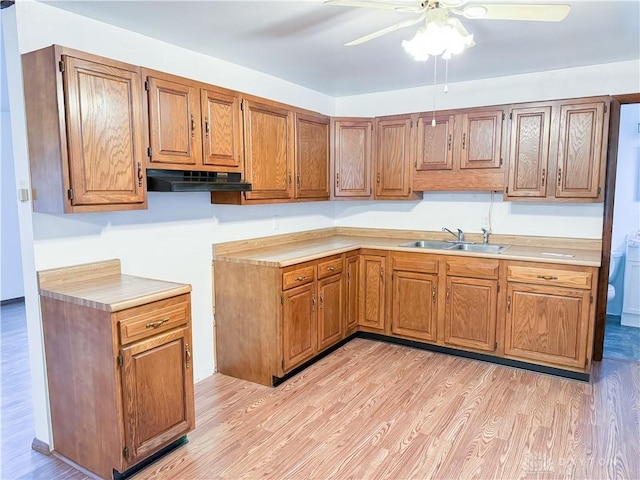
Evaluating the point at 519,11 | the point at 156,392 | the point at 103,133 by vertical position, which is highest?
the point at 519,11

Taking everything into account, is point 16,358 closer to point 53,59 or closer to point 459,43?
point 53,59

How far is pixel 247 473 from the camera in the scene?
7.33 ft

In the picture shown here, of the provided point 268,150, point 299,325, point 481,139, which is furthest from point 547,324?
point 268,150

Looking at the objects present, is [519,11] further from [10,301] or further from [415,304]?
[10,301]

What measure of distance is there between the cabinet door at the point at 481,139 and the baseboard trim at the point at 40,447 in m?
3.60

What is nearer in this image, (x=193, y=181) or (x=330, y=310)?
(x=193, y=181)

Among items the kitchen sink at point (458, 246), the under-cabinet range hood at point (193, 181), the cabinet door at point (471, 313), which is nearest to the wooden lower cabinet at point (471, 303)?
the cabinet door at point (471, 313)

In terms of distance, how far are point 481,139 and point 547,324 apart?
1602mm

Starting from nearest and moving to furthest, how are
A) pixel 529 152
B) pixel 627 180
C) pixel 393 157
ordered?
1. pixel 529 152
2. pixel 393 157
3. pixel 627 180

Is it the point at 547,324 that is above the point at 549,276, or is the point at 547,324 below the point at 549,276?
below

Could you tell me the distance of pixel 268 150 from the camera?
11.1 ft

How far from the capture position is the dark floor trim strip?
10.8ft

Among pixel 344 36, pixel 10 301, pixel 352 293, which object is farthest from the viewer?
pixel 10 301

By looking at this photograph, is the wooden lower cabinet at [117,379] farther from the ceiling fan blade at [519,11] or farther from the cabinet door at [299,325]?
the ceiling fan blade at [519,11]
